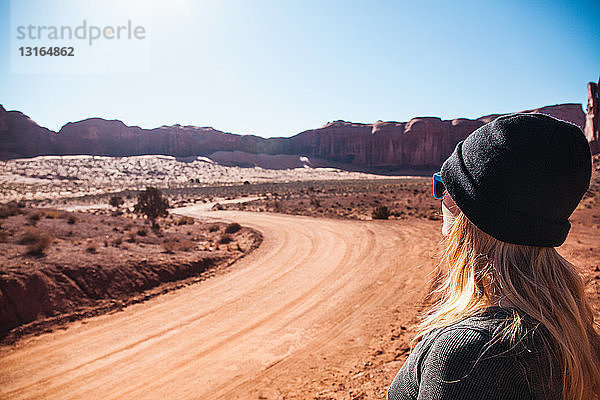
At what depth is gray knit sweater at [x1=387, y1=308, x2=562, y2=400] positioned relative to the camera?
986 millimetres

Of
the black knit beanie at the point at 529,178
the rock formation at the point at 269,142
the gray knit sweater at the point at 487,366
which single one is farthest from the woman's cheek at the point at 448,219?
the rock formation at the point at 269,142

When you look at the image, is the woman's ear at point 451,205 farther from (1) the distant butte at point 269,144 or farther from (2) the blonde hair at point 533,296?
(1) the distant butte at point 269,144

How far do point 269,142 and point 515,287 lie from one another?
380ft

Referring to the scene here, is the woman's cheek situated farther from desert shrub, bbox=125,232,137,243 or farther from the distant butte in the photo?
the distant butte

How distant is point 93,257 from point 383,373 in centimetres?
846

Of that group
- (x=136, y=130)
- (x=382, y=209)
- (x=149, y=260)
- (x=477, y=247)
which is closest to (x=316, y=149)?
(x=136, y=130)

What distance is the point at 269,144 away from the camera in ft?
376

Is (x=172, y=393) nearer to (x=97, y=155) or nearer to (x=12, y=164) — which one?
(x=12, y=164)

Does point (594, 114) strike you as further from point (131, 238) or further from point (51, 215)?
point (51, 215)

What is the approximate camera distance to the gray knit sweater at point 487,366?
99 cm

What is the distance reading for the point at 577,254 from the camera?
30.0 ft

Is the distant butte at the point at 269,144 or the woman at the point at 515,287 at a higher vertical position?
the distant butte at the point at 269,144

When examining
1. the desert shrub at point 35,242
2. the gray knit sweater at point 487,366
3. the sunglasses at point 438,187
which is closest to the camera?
the gray knit sweater at point 487,366

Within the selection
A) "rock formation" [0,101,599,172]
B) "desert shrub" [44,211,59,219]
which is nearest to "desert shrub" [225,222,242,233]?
"desert shrub" [44,211,59,219]
